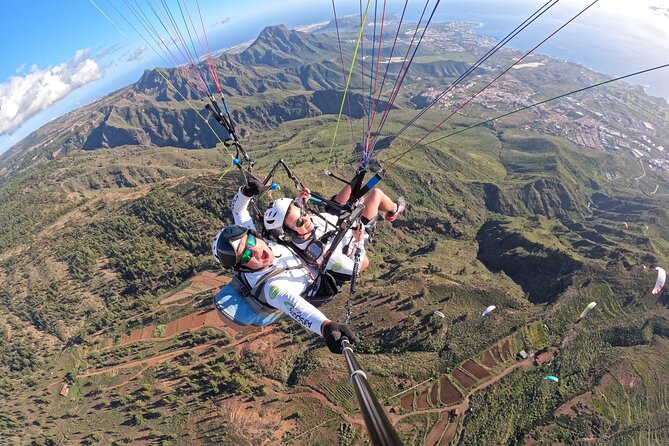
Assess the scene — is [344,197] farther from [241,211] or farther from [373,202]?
[241,211]

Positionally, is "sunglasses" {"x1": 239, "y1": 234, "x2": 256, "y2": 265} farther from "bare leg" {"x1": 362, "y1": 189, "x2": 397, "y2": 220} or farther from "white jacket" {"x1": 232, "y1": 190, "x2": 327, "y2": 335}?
"bare leg" {"x1": 362, "y1": 189, "x2": 397, "y2": 220}

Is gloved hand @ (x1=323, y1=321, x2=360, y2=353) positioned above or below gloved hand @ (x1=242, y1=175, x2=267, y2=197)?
below

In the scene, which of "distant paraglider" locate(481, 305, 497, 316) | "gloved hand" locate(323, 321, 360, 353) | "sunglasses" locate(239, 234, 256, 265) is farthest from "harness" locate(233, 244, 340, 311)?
"distant paraglider" locate(481, 305, 497, 316)

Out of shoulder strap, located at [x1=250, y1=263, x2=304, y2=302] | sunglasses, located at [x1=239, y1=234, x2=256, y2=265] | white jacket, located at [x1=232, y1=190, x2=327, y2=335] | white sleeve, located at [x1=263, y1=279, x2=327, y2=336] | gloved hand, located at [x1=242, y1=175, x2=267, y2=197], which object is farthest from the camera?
gloved hand, located at [x1=242, y1=175, x2=267, y2=197]

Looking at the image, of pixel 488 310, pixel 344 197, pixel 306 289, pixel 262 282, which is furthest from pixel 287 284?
pixel 488 310

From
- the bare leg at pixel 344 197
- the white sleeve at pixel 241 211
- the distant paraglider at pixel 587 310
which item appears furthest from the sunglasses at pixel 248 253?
the distant paraglider at pixel 587 310
